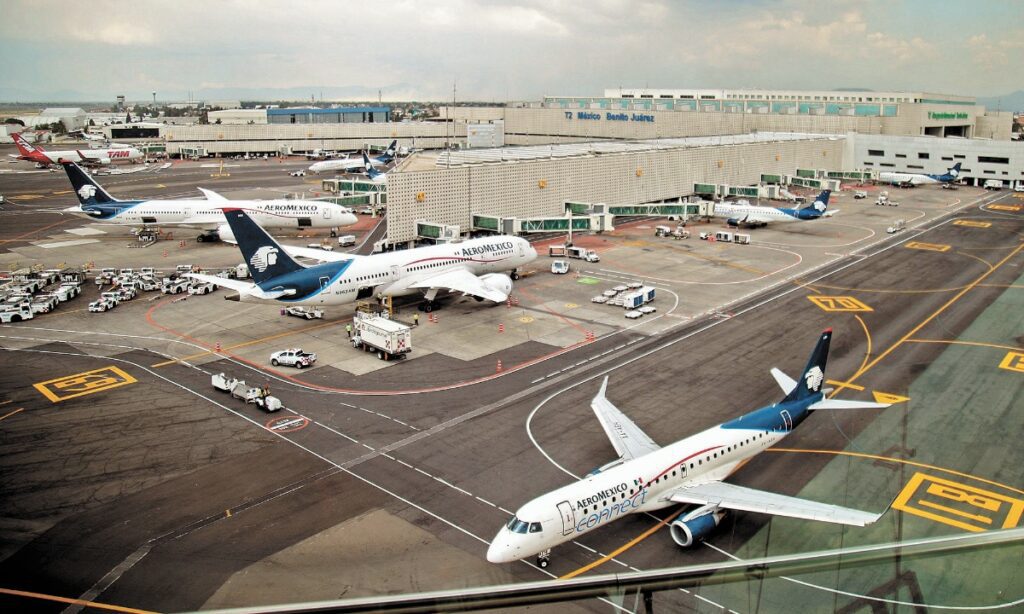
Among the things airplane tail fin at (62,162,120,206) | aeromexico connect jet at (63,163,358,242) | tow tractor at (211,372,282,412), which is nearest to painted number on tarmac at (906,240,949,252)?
tow tractor at (211,372,282,412)

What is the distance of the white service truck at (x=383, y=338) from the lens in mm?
59188

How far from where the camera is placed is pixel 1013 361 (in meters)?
57.9

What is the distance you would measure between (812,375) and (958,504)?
931cm

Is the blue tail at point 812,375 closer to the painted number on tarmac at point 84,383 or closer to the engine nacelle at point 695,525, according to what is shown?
the engine nacelle at point 695,525

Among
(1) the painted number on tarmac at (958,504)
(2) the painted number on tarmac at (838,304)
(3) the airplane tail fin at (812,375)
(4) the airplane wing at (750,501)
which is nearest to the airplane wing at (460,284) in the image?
Answer: (2) the painted number on tarmac at (838,304)

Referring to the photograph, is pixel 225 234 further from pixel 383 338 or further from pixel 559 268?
pixel 383 338

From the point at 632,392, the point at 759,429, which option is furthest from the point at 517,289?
the point at 759,429

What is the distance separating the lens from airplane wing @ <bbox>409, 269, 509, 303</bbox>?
71.9 m

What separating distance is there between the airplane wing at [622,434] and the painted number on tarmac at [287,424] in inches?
754

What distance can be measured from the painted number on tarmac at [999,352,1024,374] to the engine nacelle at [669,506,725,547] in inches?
1453

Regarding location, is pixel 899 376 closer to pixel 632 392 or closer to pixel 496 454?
pixel 632 392

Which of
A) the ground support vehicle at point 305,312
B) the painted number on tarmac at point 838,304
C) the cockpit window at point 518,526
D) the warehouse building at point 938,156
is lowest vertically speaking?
the cockpit window at point 518,526

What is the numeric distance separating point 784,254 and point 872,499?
79.9 meters

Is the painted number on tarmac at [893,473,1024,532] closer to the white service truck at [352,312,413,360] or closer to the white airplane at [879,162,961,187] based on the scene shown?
the white service truck at [352,312,413,360]
